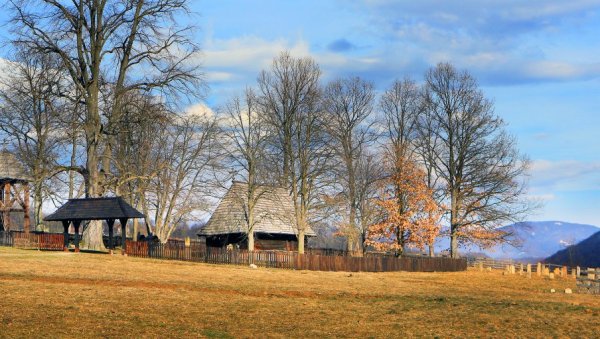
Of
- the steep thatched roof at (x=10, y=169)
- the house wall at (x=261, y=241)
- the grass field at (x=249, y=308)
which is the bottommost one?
the grass field at (x=249, y=308)

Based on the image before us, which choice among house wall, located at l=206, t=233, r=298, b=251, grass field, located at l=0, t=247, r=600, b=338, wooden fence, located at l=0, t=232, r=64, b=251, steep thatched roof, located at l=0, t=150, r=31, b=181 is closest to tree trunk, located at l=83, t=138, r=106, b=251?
wooden fence, located at l=0, t=232, r=64, b=251

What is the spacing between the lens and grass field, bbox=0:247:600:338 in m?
16.6

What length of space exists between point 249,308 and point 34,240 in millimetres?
30906

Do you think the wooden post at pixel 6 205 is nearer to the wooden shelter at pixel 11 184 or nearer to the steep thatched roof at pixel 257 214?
the wooden shelter at pixel 11 184

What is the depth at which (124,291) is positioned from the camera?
2272 centimetres

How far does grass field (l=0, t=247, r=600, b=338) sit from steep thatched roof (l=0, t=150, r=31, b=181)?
27.7m

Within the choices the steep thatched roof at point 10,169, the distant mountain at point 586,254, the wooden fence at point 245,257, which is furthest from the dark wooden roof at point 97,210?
the distant mountain at point 586,254

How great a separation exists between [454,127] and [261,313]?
146ft

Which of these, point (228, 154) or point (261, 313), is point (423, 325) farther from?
point (228, 154)

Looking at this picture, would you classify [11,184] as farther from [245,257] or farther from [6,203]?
[245,257]

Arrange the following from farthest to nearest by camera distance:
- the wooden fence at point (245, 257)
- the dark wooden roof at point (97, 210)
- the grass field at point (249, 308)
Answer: the wooden fence at point (245, 257)
the dark wooden roof at point (97, 210)
the grass field at point (249, 308)

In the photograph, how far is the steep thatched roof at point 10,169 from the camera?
188 ft

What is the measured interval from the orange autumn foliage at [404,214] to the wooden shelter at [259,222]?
7275 mm

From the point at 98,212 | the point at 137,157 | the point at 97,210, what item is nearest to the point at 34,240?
the point at 97,210
